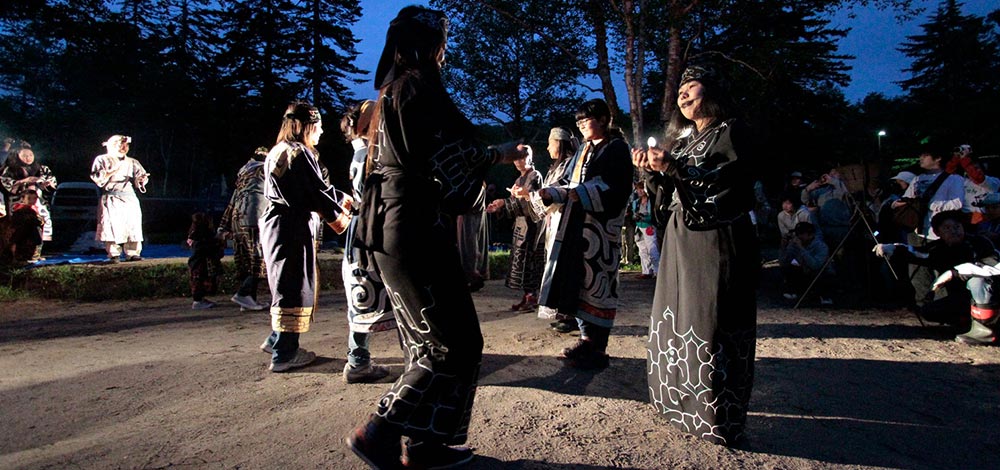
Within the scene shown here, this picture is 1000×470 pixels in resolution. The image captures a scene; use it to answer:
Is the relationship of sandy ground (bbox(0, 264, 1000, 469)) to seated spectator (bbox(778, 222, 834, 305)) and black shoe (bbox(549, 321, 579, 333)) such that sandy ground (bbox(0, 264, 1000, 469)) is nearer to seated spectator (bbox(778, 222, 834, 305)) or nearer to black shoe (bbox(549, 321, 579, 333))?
black shoe (bbox(549, 321, 579, 333))

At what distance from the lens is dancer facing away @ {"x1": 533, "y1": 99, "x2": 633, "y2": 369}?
164 inches

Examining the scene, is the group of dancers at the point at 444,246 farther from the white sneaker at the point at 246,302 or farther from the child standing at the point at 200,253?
the child standing at the point at 200,253

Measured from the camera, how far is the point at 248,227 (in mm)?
6438

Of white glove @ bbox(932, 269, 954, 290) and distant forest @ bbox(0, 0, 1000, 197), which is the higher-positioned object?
→ distant forest @ bbox(0, 0, 1000, 197)


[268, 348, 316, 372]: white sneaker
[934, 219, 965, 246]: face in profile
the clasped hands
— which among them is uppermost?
the clasped hands

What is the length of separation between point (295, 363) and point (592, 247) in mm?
2291

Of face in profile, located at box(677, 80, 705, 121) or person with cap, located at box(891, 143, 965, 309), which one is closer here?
face in profile, located at box(677, 80, 705, 121)

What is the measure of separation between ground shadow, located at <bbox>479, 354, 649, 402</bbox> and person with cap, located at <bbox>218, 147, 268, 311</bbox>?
338cm

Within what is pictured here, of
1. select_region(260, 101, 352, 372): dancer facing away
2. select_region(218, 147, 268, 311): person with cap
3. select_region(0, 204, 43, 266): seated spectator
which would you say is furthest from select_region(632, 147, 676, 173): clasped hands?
select_region(0, 204, 43, 266): seated spectator

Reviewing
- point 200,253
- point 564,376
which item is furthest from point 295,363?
point 200,253

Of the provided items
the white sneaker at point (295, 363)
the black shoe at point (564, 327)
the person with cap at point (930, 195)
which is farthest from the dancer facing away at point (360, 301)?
the person with cap at point (930, 195)

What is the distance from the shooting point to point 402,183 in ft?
7.92

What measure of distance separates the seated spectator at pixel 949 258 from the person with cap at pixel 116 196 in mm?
10988

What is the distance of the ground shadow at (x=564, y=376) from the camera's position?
3711 mm
